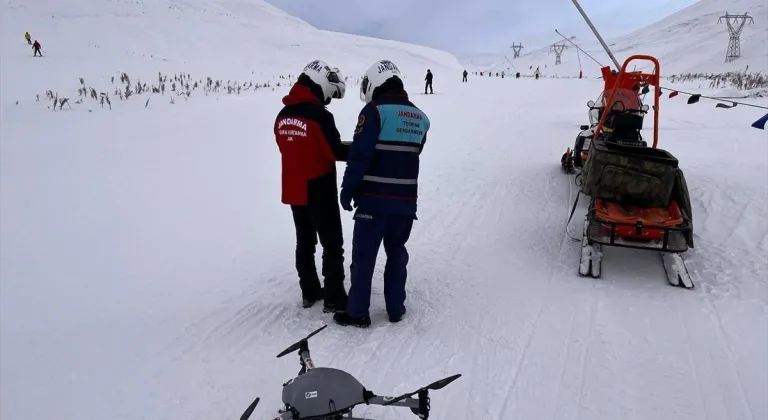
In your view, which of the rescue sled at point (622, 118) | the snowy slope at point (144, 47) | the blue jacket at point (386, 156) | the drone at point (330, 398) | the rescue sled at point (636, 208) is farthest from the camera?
the snowy slope at point (144, 47)

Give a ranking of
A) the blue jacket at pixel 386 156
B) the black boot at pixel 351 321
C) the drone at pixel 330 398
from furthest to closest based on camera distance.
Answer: the black boot at pixel 351 321 → the blue jacket at pixel 386 156 → the drone at pixel 330 398

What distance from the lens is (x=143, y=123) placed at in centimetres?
981

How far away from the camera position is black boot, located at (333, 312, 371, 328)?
4.00 metres

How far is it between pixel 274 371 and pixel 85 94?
11.4m

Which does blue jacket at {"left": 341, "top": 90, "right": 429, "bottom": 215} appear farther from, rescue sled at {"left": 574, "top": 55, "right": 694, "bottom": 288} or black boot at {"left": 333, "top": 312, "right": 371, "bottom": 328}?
rescue sled at {"left": 574, "top": 55, "right": 694, "bottom": 288}

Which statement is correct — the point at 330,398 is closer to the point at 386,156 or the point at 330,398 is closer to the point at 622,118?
the point at 386,156

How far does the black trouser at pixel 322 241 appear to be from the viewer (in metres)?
4.01

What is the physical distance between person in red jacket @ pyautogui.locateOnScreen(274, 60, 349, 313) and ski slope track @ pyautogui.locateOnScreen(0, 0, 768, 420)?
0.74m

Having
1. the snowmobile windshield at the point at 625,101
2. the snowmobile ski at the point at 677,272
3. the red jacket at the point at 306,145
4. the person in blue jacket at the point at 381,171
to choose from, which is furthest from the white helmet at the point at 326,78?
the snowmobile windshield at the point at 625,101

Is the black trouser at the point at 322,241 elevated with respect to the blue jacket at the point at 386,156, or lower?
lower

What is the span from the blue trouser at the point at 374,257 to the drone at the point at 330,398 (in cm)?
125

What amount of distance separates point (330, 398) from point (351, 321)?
1.47m

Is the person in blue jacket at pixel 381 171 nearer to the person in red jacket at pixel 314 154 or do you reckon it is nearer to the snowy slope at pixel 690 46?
the person in red jacket at pixel 314 154

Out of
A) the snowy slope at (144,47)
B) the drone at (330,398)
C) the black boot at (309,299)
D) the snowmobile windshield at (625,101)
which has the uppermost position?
the snowy slope at (144,47)
